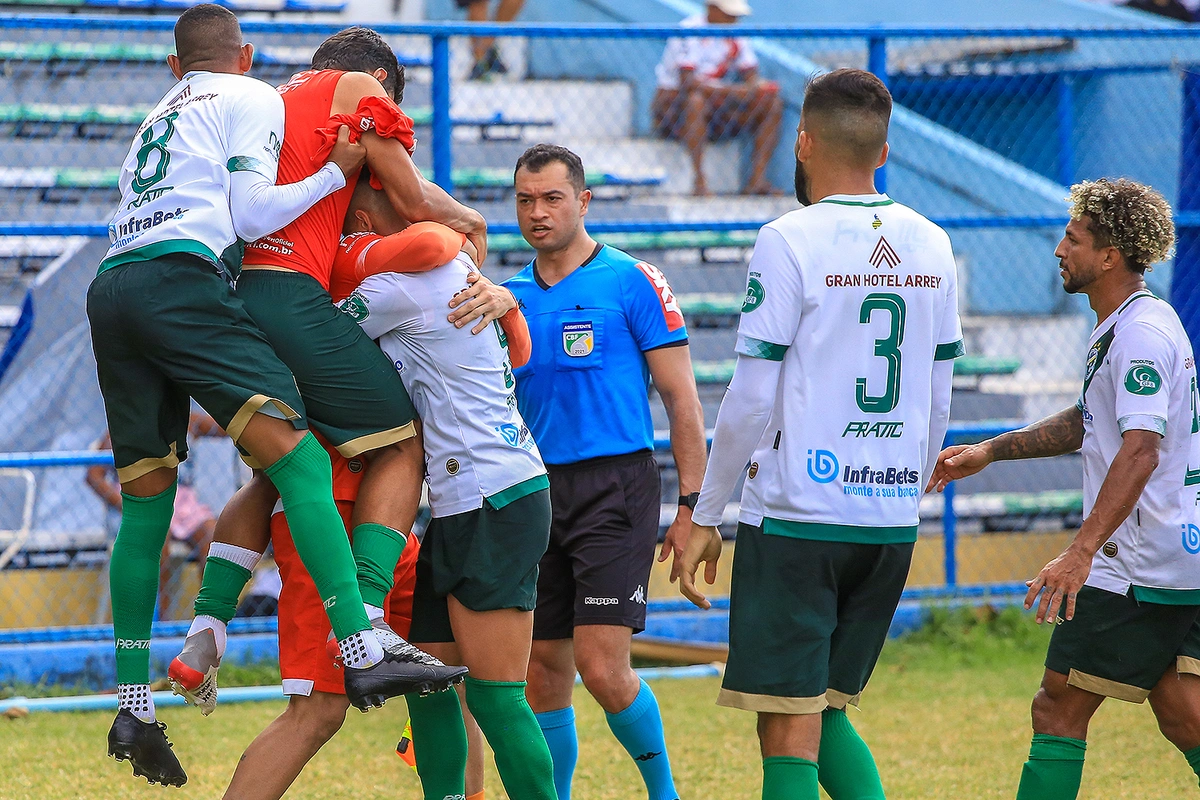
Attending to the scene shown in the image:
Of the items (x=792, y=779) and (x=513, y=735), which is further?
(x=513, y=735)

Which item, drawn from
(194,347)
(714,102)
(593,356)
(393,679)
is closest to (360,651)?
(393,679)

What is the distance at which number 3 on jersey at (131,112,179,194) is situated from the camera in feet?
11.4

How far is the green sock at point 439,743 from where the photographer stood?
12.7 ft

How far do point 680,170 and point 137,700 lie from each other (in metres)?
7.42

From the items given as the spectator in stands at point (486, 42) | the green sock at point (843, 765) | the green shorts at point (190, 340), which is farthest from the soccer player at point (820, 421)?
the spectator in stands at point (486, 42)

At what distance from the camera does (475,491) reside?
366 centimetres

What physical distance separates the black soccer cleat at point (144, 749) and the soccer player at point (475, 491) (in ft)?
2.63

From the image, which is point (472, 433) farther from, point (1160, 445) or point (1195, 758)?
point (1195, 758)

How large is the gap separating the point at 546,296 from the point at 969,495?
17.2 feet

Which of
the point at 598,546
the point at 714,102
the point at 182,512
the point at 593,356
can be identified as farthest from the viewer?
the point at 714,102

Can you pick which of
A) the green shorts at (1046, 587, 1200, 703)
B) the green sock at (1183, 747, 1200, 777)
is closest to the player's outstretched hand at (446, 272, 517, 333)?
the green shorts at (1046, 587, 1200, 703)

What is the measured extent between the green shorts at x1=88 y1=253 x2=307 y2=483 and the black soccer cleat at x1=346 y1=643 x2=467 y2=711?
64 cm

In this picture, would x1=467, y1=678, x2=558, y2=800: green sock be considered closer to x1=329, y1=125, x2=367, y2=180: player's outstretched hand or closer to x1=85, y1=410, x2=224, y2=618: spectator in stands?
x1=329, y1=125, x2=367, y2=180: player's outstretched hand

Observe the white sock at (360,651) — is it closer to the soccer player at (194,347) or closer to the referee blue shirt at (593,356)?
the soccer player at (194,347)
